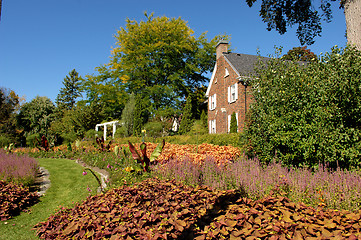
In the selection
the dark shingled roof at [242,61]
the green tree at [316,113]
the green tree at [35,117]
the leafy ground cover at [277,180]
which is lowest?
the leafy ground cover at [277,180]

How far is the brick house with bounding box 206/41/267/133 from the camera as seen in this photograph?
18.8 metres

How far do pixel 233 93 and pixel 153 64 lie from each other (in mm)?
10706

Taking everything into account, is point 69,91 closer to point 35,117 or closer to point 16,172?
point 35,117

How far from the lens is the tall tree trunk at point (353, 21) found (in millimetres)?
5723

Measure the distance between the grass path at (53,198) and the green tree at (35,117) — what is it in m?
23.2

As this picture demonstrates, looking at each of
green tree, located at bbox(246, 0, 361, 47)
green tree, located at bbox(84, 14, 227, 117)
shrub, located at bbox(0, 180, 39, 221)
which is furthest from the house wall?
shrub, located at bbox(0, 180, 39, 221)

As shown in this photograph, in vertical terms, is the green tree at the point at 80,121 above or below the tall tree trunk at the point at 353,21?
below

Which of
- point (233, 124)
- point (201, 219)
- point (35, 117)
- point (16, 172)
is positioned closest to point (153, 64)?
point (233, 124)

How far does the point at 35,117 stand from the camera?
2984cm

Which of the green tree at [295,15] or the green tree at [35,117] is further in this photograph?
the green tree at [35,117]

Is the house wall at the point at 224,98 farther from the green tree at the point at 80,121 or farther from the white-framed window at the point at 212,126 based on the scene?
the green tree at the point at 80,121

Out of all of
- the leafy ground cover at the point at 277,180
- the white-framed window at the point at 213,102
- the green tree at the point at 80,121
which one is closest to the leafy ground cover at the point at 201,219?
the leafy ground cover at the point at 277,180

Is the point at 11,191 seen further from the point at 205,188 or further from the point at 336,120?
the point at 336,120

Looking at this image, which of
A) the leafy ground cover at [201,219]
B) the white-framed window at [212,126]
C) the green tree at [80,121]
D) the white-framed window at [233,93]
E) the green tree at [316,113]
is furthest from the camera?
the green tree at [80,121]
